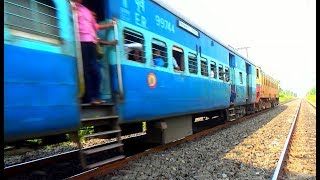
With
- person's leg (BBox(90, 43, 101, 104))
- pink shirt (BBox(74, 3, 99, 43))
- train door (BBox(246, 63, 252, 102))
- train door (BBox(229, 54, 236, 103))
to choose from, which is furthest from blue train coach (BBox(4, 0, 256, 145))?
train door (BBox(246, 63, 252, 102))

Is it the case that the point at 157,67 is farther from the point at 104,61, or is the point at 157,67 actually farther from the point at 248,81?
the point at 248,81

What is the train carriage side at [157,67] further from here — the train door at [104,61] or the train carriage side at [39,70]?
the train carriage side at [39,70]

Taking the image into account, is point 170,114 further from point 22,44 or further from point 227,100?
point 227,100

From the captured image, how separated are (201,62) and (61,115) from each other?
6529mm

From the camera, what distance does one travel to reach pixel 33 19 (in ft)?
15.5

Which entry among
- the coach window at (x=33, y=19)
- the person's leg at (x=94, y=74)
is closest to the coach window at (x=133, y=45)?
the person's leg at (x=94, y=74)

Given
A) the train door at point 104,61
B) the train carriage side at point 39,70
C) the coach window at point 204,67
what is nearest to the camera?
the train carriage side at point 39,70

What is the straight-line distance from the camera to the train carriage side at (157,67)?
252 inches

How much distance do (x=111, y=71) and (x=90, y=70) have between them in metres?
0.45

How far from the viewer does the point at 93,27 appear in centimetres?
586

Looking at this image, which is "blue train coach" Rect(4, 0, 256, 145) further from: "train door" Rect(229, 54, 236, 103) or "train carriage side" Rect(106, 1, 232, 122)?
"train door" Rect(229, 54, 236, 103)

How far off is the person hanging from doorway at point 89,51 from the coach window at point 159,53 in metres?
1.76

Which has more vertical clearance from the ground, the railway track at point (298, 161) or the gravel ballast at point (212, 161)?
the gravel ballast at point (212, 161)

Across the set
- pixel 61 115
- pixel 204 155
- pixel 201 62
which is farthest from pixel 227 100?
pixel 61 115
